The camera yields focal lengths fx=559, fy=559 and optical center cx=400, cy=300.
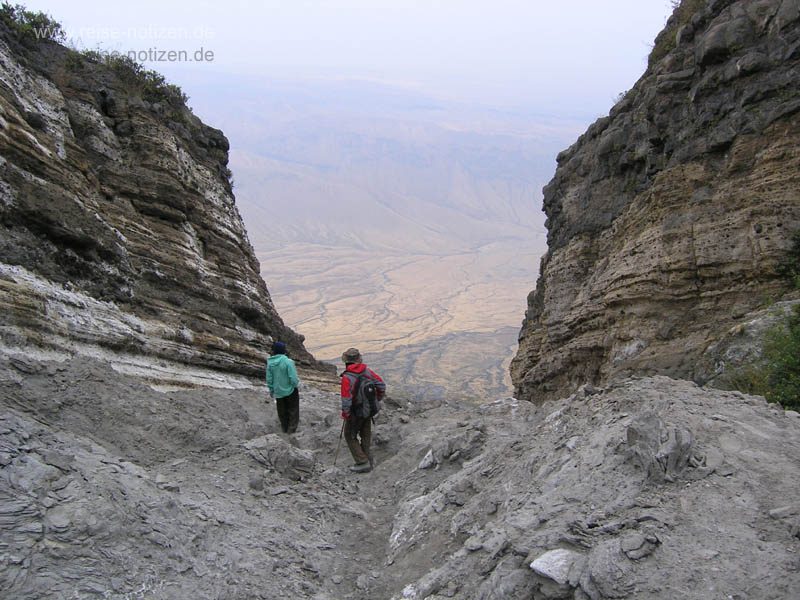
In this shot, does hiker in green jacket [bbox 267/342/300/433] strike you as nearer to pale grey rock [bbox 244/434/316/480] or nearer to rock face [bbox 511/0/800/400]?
pale grey rock [bbox 244/434/316/480]

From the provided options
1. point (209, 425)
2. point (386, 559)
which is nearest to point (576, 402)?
point (386, 559)

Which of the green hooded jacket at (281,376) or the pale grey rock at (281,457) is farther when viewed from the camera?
the green hooded jacket at (281,376)

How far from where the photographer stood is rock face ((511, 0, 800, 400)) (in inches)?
371

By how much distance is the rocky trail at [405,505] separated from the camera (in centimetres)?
329

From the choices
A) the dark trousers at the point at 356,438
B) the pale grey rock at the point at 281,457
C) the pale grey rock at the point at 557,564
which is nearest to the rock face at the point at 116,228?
the pale grey rock at the point at 281,457

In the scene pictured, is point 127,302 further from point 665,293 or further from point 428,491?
point 665,293

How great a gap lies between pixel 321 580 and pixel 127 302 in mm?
5520

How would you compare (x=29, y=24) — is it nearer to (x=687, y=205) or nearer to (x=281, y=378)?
(x=281, y=378)

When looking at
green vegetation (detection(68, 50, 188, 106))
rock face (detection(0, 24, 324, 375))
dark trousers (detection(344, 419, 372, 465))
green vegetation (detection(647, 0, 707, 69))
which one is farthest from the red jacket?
green vegetation (detection(647, 0, 707, 69))

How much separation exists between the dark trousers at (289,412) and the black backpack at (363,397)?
1.38m

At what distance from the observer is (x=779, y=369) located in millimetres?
6879

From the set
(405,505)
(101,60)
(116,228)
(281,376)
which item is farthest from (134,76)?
(405,505)

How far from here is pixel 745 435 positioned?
442cm

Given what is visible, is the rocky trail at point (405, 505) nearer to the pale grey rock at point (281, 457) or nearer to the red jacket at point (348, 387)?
the pale grey rock at point (281, 457)
